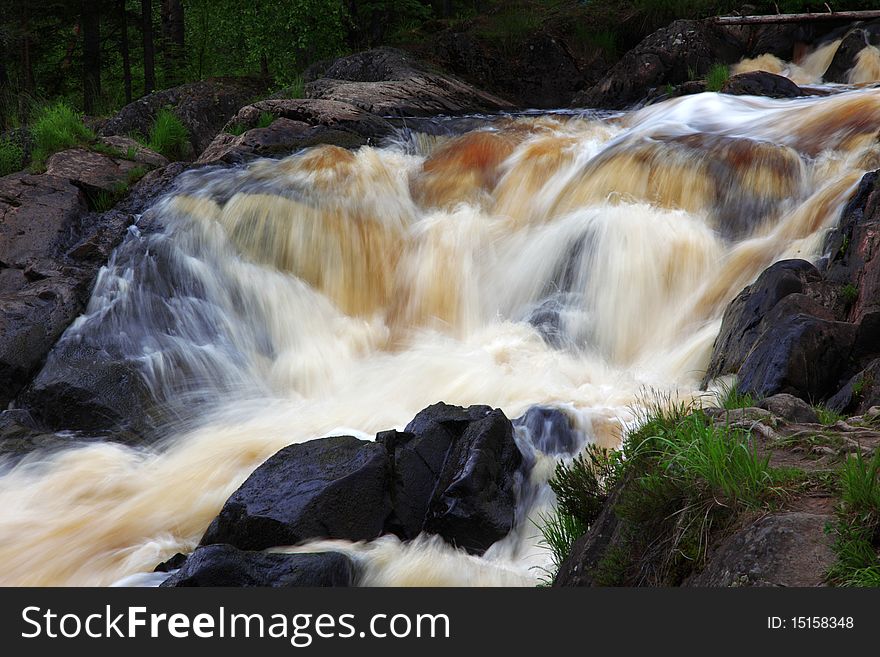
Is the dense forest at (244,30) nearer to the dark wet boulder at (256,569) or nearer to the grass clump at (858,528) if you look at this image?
the dark wet boulder at (256,569)

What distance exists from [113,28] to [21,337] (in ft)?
48.0

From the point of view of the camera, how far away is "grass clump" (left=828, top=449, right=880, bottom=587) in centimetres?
303

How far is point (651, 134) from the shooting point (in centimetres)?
1157

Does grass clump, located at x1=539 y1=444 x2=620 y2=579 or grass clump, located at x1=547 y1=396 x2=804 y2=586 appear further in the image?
grass clump, located at x1=539 y1=444 x2=620 y2=579

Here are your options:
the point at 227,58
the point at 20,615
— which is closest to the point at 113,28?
the point at 227,58

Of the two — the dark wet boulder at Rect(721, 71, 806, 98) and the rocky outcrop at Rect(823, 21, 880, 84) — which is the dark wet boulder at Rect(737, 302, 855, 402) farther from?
the rocky outcrop at Rect(823, 21, 880, 84)

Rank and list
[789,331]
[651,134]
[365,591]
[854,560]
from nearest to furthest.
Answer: [854,560]
[365,591]
[789,331]
[651,134]

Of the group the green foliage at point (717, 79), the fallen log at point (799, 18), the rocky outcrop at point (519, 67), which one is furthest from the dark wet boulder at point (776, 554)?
the rocky outcrop at point (519, 67)

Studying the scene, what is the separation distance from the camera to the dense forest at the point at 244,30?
1673 cm

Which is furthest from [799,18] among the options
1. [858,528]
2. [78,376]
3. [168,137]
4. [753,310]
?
[858,528]

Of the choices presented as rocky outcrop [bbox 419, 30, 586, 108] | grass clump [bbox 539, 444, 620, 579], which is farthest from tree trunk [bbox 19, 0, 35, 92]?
grass clump [bbox 539, 444, 620, 579]

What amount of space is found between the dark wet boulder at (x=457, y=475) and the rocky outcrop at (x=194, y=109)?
399 inches

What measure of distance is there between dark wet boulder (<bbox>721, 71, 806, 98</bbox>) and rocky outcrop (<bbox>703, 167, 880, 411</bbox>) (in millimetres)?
5460

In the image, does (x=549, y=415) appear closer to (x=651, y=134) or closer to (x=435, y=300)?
(x=435, y=300)
